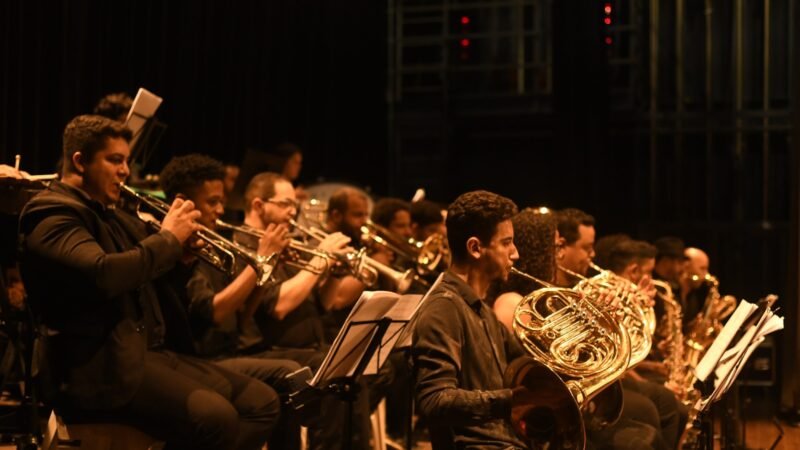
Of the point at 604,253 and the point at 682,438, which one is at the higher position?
the point at 604,253

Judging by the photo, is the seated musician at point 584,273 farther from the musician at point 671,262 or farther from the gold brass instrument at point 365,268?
the musician at point 671,262

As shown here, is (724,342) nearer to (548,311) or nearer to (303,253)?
(548,311)

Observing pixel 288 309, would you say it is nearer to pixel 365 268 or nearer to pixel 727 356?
pixel 365 268

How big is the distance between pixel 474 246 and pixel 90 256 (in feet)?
4.31

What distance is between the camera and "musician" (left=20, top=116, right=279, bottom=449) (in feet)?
→ 12.2

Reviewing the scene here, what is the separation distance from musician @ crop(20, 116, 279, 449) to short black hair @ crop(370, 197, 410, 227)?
2998mm

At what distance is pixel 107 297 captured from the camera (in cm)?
371

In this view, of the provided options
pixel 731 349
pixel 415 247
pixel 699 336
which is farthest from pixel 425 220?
pixel 731 349

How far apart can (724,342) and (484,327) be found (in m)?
1.17

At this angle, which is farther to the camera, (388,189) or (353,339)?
(388,189)

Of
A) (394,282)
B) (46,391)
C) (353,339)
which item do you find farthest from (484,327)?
(394,282)

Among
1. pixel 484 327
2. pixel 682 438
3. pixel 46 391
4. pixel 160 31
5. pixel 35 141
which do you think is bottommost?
pixel 682 438

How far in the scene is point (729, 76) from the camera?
10008 millimetres

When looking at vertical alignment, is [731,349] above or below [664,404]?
above
